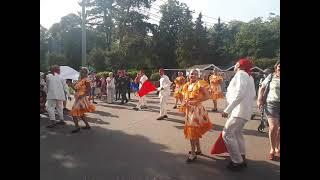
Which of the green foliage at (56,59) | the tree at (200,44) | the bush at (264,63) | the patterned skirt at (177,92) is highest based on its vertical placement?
the tree at (200,44)

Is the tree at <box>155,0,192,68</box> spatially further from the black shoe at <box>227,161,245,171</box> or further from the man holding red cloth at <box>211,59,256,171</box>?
the black shoe at <box>227,161,245,171</box>

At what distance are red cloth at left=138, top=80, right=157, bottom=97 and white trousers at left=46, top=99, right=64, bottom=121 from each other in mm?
1359

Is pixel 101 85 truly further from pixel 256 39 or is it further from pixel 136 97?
pixel 256 39

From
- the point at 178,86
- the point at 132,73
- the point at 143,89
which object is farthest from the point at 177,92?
the point at 132,73

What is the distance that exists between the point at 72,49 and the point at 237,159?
2.77 m

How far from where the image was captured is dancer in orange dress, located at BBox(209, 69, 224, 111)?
14.8 feet

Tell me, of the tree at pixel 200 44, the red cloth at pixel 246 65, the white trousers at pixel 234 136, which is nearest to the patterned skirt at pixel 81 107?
the tree at pixel 200 44

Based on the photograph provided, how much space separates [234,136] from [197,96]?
2.40ft

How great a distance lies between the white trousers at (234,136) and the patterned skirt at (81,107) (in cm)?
208

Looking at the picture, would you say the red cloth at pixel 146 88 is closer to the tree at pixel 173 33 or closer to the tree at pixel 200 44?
the tree at pixel 173 33

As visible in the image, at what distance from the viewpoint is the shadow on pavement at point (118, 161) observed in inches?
174

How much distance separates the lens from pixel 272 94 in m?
4.46

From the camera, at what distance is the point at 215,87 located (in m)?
4.70

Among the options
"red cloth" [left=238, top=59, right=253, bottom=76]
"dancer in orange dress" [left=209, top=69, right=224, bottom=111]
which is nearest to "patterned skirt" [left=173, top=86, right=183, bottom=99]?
"dancer in orange dress" [left=209, top=69, right=224, bottom=111]
